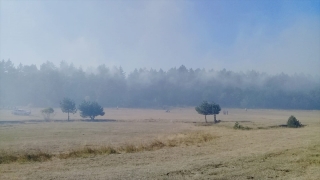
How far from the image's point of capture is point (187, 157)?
20719mm

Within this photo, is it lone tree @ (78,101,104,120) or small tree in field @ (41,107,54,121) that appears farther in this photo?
lone tree @ (78,101,104,120)

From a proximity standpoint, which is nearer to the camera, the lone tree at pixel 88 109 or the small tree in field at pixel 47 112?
the small tree in field at pixel 47 112

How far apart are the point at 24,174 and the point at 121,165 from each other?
17.5 ft

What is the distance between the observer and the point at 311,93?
192250mm

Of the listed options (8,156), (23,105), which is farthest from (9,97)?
(8,156)

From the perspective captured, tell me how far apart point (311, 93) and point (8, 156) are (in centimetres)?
20136

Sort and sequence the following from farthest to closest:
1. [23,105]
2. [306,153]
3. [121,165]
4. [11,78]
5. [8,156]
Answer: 1. [11,78]
2. [23,105]
3. [8,156]
4. [306,153]
5. [121,165]

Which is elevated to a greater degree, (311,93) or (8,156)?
(311,93)

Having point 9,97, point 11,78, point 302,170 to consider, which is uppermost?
point 11,78

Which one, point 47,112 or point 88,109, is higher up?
point 88,109

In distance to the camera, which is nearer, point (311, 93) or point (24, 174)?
point (24, 174)

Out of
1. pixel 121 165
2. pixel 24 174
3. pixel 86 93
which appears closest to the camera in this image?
pixel 24 174

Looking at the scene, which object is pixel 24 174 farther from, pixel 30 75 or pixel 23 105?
pixel 30 75

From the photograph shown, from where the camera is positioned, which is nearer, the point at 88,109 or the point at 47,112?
the point at 47,112
